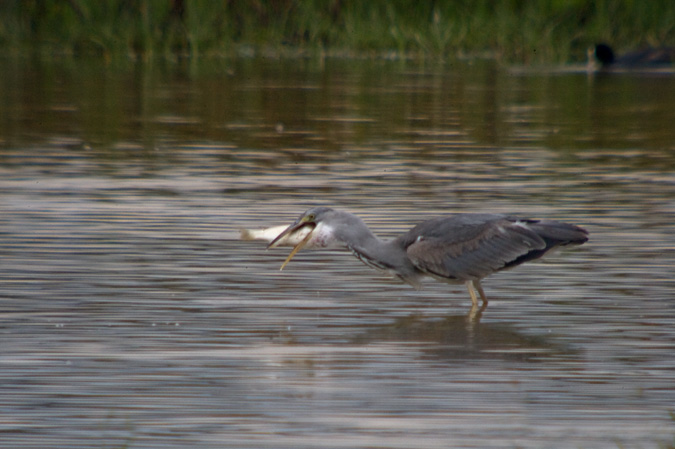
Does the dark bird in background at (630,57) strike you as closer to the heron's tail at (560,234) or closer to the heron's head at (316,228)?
the heron's tail at (560,234)

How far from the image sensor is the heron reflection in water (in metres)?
7.16

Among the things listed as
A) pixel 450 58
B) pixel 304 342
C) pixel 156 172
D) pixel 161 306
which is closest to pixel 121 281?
pixel 161 306

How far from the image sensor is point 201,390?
5.71m

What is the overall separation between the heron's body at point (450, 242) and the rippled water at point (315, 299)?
0.25 metres

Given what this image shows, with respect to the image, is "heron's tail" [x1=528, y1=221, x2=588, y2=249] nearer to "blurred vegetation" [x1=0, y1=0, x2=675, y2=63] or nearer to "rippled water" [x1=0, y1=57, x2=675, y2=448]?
"rippled water" [x1=0, y1=57, x2=675, y2=448]

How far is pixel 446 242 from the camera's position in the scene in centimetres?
718

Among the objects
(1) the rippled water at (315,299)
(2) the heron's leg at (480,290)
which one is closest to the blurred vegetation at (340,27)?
(1) the rippled water at (315,299)

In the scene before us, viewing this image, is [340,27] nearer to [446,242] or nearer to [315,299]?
[315,299]

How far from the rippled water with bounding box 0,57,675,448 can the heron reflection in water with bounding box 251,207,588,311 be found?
0.25 m

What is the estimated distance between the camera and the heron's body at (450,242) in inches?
282

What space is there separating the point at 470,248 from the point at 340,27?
22.2m

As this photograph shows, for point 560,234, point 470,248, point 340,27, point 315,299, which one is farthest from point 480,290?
point 340,27

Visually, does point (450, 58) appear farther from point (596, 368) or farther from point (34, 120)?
point (596, 368)

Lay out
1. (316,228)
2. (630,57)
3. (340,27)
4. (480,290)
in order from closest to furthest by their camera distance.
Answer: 1. (316,228)
2. (480,290)
3. (630,57)
4. (340,27)
